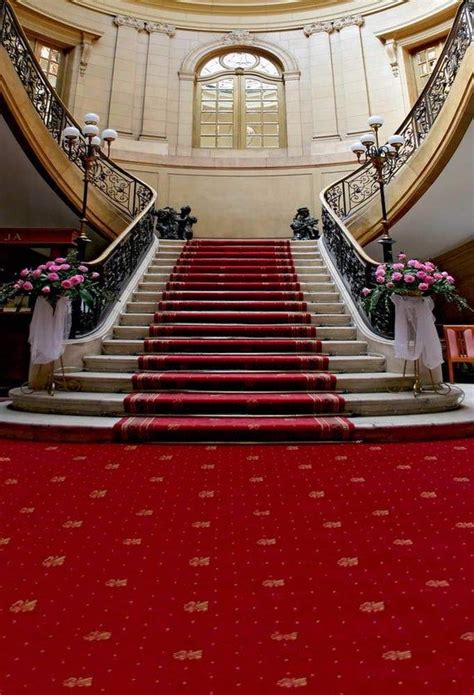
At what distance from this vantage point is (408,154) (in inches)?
245

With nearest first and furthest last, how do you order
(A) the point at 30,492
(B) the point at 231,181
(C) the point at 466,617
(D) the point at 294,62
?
(C) the point at 466,617, (A) the point at 30,492, (B) the point at 231,181, (D) the point at 294,62

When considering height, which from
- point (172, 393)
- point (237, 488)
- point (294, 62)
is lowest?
point (237, 488)

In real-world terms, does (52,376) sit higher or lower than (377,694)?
higher

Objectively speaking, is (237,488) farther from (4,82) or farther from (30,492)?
(4,82)

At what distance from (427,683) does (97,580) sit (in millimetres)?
898

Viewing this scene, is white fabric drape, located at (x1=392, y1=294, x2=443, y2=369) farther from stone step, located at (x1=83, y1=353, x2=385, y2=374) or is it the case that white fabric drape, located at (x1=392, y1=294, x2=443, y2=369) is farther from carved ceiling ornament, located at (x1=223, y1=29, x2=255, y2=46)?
carved ceiling ornament, located at (x1=223, y1=29, x2=255, y2=46)

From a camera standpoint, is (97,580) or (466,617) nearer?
(466,617)

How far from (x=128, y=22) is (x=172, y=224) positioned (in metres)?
6.45

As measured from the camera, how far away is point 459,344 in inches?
225

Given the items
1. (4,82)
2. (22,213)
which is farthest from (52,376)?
(22,213)

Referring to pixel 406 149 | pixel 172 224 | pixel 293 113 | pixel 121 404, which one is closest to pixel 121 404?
pixel 121 404

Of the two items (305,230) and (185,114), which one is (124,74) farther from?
(305,230)

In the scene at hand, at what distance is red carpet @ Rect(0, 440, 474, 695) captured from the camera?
821 mm

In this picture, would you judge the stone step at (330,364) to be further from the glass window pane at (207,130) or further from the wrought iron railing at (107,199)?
the glass window pane at (207,130)
